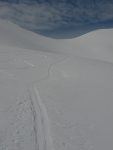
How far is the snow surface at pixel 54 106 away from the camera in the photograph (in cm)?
722

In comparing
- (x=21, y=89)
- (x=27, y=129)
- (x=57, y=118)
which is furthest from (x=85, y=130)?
(x=21, y=89)

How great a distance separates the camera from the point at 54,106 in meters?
9.60

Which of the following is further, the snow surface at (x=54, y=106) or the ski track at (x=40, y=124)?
the snow surface at (x=54, y=106)

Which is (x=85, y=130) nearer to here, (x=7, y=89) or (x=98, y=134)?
(x=98, y=134)

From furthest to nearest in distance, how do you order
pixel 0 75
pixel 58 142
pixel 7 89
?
pixel 0 75 < pixel 7 89 < pixel 58 142

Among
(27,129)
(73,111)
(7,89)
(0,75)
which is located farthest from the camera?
(0,75)

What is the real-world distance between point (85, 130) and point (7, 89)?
429 cm

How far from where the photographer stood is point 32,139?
7.14m

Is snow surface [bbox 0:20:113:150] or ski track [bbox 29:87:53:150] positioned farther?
snow surface [bbox 0:20:113:150]

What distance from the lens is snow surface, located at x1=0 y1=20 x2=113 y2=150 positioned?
7223 mm

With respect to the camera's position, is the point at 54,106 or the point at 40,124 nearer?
the point at 40,124

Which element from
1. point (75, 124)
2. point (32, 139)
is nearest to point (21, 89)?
point (75, 124)

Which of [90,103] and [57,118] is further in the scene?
[90,103]

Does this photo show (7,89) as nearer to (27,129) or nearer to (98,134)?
(27,129)
